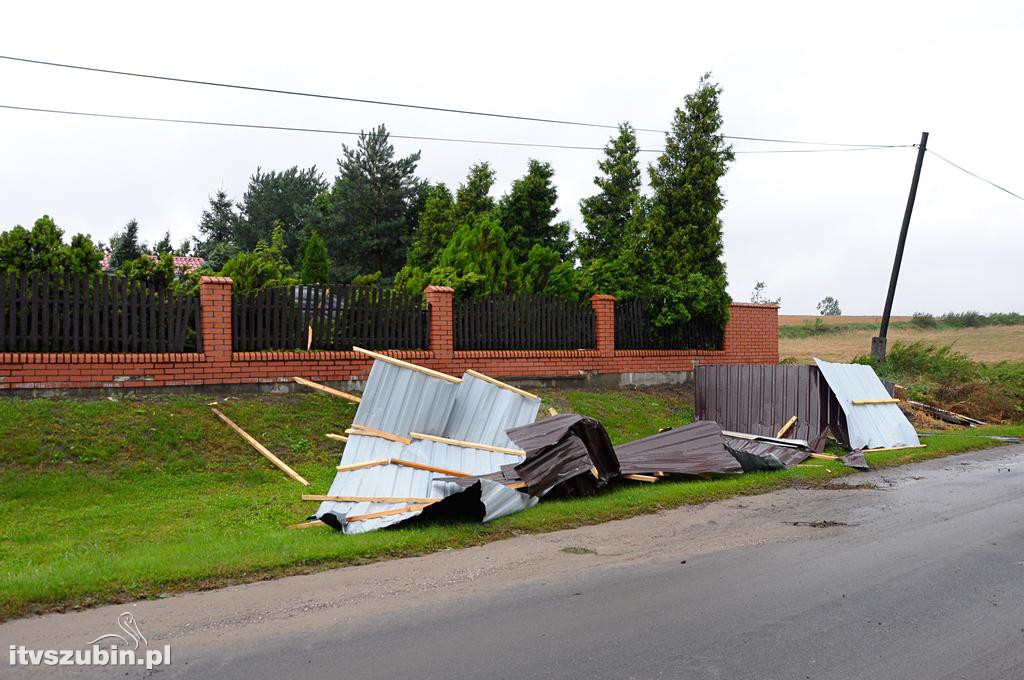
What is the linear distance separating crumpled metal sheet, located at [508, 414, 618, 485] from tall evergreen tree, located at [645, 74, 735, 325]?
8.70 metres

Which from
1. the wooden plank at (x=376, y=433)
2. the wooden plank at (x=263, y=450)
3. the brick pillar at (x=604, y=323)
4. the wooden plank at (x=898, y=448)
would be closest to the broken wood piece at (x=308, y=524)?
the wooden plank at (x=376, y=433)

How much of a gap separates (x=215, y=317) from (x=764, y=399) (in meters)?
9.99

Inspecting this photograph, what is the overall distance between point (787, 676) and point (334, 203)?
41960 mm

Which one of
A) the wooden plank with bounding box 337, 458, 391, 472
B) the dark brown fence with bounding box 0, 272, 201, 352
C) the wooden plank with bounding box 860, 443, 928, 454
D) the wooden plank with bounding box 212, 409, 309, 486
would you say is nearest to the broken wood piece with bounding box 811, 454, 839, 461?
the wooden plank with bounding box 860, 443, 928, 454

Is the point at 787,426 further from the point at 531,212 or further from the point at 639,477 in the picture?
the point at 531,212

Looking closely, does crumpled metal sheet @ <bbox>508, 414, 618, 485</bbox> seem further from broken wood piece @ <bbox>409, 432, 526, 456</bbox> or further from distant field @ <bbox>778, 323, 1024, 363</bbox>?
distant field @ <bbox>778, 323, 1024, 363</bbox>

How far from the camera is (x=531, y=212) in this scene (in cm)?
2823

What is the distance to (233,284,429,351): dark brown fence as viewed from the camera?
12.8 metres

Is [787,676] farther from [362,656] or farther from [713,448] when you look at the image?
[713,448]

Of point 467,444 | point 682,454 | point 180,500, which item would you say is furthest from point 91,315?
point 682,454

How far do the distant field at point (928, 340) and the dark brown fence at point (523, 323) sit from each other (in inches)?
999

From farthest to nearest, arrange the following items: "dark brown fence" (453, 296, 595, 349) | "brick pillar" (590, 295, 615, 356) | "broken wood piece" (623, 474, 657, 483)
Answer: "brick pillar" (590, 295, 615, 356) < "dark brown fence" (453, 296, 595, 349) < "broken wood piece" (623, 474, 657, 483)

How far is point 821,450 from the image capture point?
559 inches

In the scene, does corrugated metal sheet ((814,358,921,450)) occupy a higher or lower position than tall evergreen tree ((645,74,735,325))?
lower
